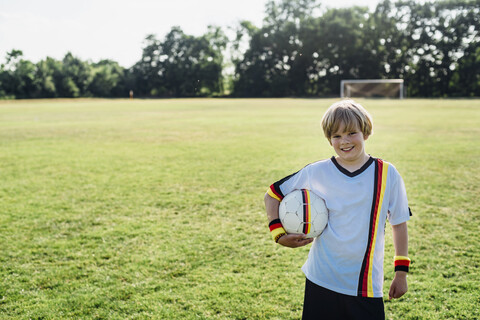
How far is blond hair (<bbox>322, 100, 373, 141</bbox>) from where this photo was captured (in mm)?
1983

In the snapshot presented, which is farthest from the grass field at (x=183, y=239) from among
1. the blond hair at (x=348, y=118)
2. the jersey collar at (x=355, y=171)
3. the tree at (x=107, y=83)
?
the tree at (x=107, y=83)

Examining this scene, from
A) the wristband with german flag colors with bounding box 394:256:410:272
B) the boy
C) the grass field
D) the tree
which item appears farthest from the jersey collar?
the tree

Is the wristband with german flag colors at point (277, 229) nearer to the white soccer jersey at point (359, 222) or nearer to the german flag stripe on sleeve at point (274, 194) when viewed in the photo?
the german flag stripe on sleeve at point (274, 194)

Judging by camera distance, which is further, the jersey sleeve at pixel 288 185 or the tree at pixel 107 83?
the tree at pixel 107 83

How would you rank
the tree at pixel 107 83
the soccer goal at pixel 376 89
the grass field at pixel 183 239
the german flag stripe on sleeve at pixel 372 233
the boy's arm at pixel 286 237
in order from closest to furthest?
the german flag stripe on sleeve at pixel 372 233 < the boy's arm at pixel 286 237 < the grass field at pixel 183 239 < the soccer goal at pixel 376 89 < the tree at pixel 107 83

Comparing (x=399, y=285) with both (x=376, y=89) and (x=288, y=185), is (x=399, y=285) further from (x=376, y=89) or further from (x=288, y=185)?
(x=376, y=89)

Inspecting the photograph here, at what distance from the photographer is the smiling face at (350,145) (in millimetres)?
1967

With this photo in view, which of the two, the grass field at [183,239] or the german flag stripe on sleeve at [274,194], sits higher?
the german flag stripe on sleeve at [274,194]

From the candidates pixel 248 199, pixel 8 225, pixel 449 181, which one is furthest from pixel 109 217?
pixel 449 181

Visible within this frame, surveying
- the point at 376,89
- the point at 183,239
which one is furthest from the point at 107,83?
the point at 183,239

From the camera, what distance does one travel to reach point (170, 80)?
5928 centimetres

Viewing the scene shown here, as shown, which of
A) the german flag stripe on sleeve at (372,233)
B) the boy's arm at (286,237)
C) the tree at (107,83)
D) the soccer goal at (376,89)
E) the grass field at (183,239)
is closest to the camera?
the german flag stripe on sleeve at (372,233)

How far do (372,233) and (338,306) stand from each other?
1.34ft

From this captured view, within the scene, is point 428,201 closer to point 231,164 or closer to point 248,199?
point 248,199
